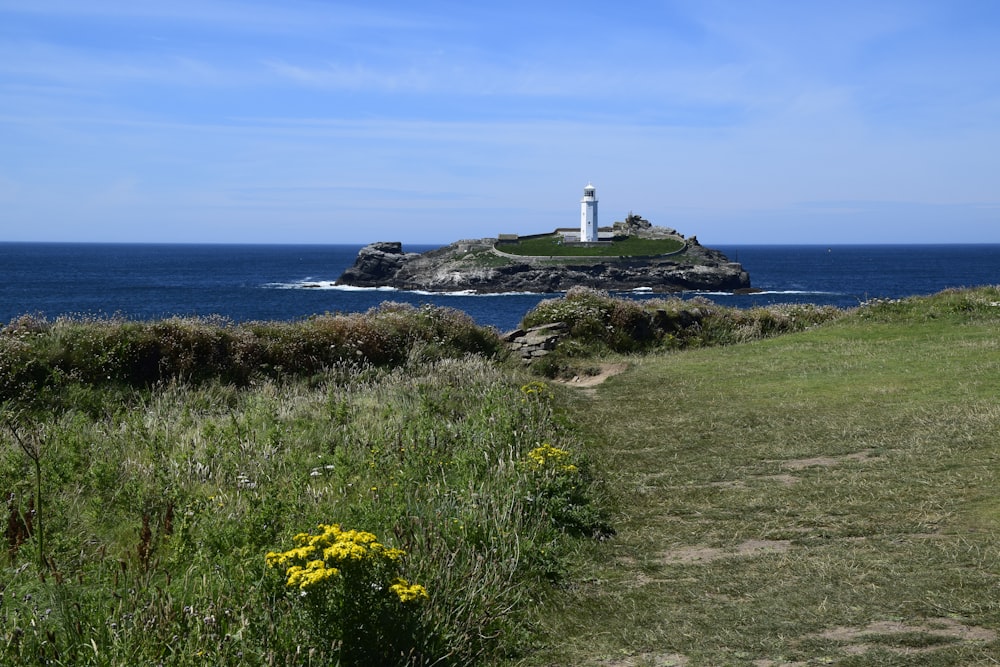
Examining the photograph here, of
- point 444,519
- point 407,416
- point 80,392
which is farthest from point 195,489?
point 80,392

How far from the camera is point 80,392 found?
13.3 meters

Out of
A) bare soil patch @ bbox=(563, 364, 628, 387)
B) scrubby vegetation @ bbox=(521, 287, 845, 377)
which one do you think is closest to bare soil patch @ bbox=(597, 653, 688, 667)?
bare soil patch @ bbox=(563, 364, 628, 387)

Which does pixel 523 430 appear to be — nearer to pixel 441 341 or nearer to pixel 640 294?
pixel 441 341

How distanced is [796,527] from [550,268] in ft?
383

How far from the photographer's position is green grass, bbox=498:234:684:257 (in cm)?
13300

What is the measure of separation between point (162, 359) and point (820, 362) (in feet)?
42.5

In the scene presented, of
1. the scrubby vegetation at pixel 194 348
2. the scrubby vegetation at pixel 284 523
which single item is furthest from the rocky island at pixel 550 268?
the scrubby vegetation at pixel 284 523

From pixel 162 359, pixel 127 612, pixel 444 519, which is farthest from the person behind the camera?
pixel 162 359

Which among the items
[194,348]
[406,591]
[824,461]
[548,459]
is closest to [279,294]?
[194,348]

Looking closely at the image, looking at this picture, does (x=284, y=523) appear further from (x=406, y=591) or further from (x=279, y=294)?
(x=279, y=294)

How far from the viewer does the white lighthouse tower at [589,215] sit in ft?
479

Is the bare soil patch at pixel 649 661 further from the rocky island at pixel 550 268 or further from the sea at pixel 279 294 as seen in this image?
the rocky island at pixel 550 268

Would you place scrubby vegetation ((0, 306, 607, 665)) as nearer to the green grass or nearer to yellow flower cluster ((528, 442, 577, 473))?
yellow flower cluster ((528, 442, 577, 473))

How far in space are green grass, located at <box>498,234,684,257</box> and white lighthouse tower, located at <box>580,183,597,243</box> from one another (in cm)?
423
